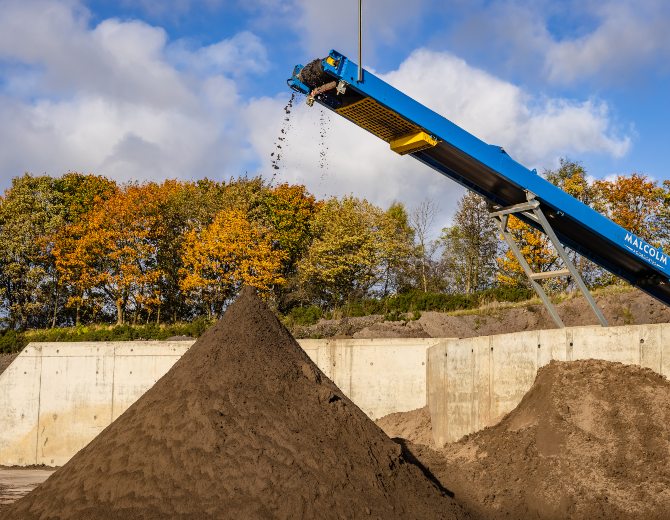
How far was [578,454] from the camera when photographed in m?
11.1

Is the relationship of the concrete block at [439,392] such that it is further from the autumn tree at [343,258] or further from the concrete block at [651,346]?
the autumn tree at [343,258]

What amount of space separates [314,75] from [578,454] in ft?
22.9

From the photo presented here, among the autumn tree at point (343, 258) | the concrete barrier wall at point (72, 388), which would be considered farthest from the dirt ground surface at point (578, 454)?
the autumn tree at point (343, 258)

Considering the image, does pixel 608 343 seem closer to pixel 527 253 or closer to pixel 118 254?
pixel 527 253

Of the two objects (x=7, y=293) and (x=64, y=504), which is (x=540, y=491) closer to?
(x=64, y=504)

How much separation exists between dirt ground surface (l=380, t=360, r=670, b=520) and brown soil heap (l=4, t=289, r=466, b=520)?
159 centimetres

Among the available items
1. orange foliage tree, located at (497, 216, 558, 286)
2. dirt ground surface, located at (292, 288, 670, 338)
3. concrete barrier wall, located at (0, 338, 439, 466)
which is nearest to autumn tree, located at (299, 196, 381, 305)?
orange foliage tree, located at (497, 216, 558, 286)

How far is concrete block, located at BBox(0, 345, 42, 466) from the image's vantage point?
2277cm

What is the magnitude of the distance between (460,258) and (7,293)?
90.5ft

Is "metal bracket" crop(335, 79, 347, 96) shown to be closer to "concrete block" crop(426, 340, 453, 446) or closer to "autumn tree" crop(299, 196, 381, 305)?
"concrete block" crop(426, 340, 453, 446)

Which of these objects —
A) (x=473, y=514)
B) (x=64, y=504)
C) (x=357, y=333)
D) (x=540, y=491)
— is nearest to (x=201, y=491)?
(x=64, y=504)

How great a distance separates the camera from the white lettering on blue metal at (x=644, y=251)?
44.8 ft

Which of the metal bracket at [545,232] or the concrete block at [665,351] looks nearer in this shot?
the concrete block at [665,351]

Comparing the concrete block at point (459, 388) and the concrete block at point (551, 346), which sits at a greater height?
the concrete block at point (551, 346)
